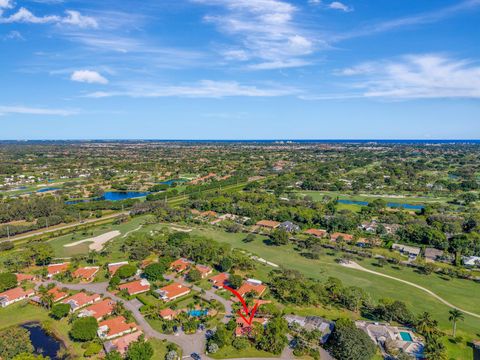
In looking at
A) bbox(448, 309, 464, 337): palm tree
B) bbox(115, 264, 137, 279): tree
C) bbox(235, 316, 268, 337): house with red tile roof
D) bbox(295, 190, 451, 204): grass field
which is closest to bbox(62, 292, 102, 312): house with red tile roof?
bbox(115, 264, 137, 279): tree

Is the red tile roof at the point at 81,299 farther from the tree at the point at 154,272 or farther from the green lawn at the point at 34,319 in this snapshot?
the tree at the point at 154,272

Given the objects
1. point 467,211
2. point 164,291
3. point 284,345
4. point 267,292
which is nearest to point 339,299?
point 267,292

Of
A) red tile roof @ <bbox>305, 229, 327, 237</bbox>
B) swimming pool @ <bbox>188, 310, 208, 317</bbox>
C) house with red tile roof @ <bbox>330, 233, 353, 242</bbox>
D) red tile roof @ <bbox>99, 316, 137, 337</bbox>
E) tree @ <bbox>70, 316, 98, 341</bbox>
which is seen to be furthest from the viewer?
red tile roof @ <bbox>305, 229, 327, 237</bbox>

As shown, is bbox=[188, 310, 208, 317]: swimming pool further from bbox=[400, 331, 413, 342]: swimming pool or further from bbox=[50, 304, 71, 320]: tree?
bbox=[400, 331, 413, 342]: swimming pool

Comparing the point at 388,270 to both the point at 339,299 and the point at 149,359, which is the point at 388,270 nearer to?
the point at 339,299

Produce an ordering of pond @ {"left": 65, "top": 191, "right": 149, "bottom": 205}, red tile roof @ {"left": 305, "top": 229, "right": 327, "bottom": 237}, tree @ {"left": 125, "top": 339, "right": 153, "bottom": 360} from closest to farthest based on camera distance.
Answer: tree @ {"left": 125, "top": 339, "right": 153, "bottom": 360} → red tile roof @ {"left": 305, "top": 229, "right": 327, "bottom": 237} → pond @ {"left": 65, "top": 191, "right": 149, "bottom": 205}

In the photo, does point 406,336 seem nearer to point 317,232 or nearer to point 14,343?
point 317,232

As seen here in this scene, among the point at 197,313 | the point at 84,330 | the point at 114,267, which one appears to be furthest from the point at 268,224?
the point at 84,330
